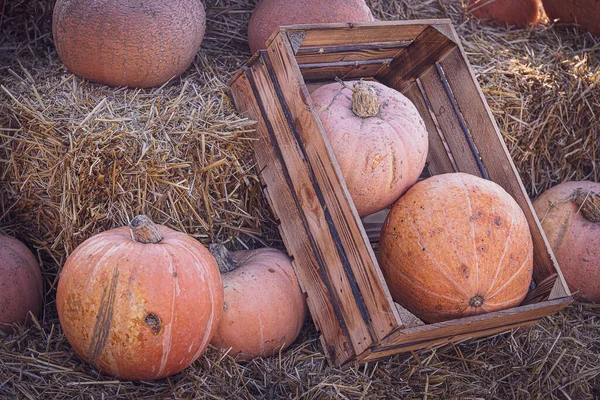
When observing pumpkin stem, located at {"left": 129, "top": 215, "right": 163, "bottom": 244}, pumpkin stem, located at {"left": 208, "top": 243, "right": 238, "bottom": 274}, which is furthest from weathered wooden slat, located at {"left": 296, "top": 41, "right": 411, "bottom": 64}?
pumpkin stem, located at {"left": 129, "top": 215, "right": 163, "bottom": 244}

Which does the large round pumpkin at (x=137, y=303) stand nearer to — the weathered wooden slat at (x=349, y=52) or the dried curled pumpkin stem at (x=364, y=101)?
the dried curled pumpkin stem at (x=364, y=101)

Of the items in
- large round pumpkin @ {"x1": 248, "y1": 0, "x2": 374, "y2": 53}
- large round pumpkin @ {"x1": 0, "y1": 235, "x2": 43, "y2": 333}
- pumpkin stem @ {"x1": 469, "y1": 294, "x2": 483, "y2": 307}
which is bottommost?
pumpkin stem @ {"x1": 469, "y1": 294, "x2": 483, "y2": 307}

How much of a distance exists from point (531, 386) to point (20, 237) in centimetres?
230

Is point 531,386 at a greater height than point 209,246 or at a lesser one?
lesser

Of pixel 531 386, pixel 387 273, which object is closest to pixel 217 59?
pixel 387 273

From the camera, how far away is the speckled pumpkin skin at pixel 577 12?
3.85 m

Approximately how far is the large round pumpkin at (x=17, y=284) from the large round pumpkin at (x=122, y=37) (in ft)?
2.80

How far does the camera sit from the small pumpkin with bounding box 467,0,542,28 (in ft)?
13.1

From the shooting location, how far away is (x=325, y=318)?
2.50m

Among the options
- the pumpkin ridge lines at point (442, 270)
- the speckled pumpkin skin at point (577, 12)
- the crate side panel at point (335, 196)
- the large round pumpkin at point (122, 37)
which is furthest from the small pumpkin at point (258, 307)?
the speckled pumpkin skin at point (577, 12)

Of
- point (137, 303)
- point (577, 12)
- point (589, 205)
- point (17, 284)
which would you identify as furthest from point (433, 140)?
point (17, 284)

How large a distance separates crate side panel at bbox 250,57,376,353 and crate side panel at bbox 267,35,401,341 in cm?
3

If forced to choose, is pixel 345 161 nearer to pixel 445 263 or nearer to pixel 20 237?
pixel 445 263

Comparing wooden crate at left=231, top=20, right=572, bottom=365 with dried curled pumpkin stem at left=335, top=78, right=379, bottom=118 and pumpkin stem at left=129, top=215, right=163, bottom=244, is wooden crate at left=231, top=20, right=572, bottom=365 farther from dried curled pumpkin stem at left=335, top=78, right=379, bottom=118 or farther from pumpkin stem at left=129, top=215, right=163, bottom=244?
pumpkin stem at left=129, top=215, right=163, bottom=244
